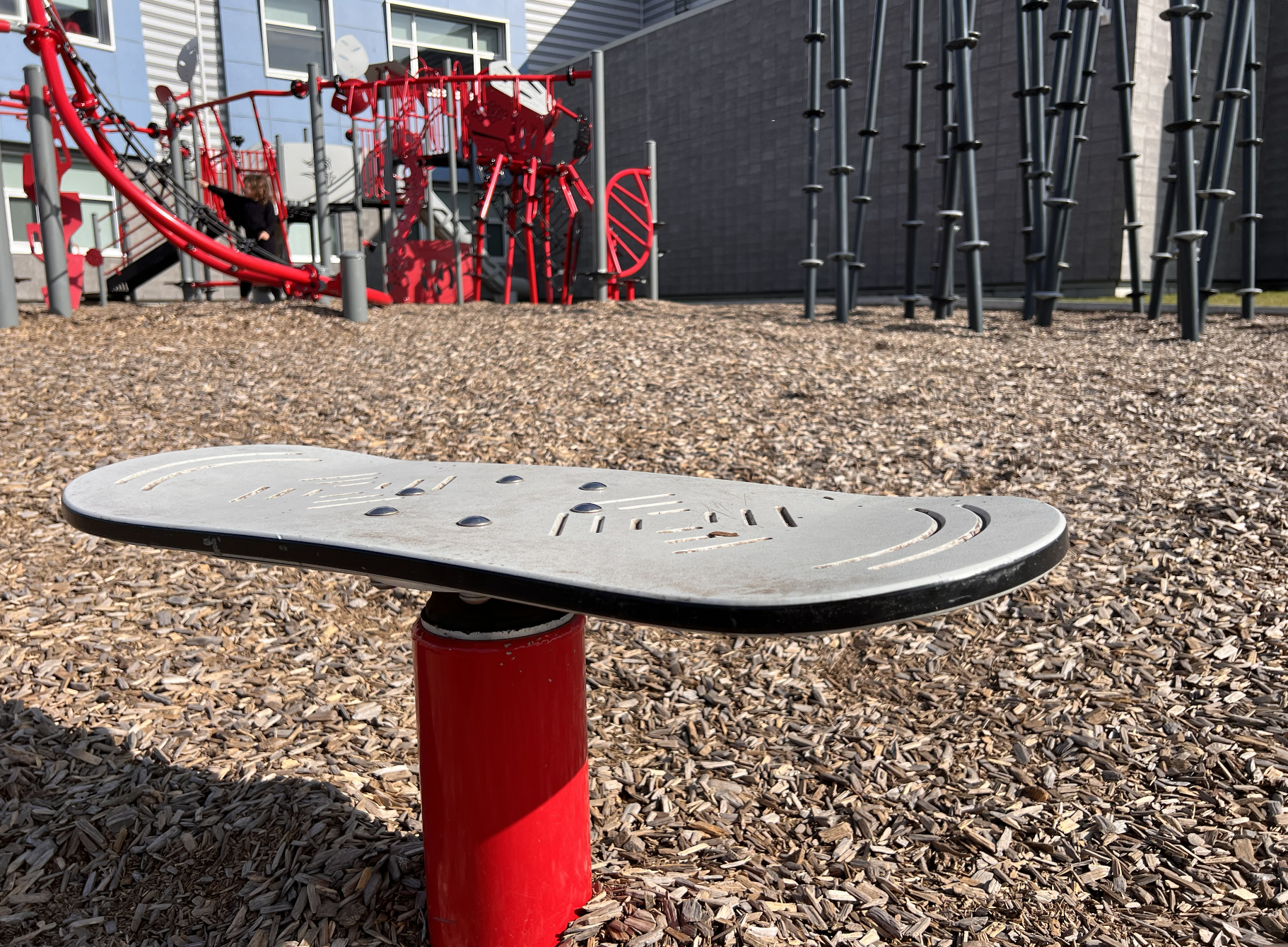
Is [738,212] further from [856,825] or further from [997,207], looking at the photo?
[856,825]

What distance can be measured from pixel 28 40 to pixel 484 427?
5.75 meters

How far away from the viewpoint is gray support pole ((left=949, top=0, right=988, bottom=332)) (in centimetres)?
679

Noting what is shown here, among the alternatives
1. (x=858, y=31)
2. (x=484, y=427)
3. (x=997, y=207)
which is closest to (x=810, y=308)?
(x=484, y=427)

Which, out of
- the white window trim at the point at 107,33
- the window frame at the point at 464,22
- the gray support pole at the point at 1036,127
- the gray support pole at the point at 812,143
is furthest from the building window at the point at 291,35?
the gray support pole at the point at 1036,127

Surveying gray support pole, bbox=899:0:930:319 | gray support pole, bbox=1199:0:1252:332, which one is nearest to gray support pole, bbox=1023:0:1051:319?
gray support pole, bbox=899:0:930:319

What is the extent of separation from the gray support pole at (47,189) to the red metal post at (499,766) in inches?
292

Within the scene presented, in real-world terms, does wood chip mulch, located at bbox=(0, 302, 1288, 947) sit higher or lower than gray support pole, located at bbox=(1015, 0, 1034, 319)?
lower

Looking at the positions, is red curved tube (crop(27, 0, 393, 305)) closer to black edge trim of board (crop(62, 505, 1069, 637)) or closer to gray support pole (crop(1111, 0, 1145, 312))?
gray support pole (crop(1111, 0, 1145, 312))

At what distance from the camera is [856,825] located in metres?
1.98

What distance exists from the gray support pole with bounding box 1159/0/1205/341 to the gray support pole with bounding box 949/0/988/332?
4.28 ft

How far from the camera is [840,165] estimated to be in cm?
747

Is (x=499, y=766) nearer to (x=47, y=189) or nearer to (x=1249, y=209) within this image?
(x=47, y=189)

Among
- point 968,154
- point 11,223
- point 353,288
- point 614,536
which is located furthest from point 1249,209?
point 11,223

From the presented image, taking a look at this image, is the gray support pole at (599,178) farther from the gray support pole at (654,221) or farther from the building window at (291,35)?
the building window at (291,35)
